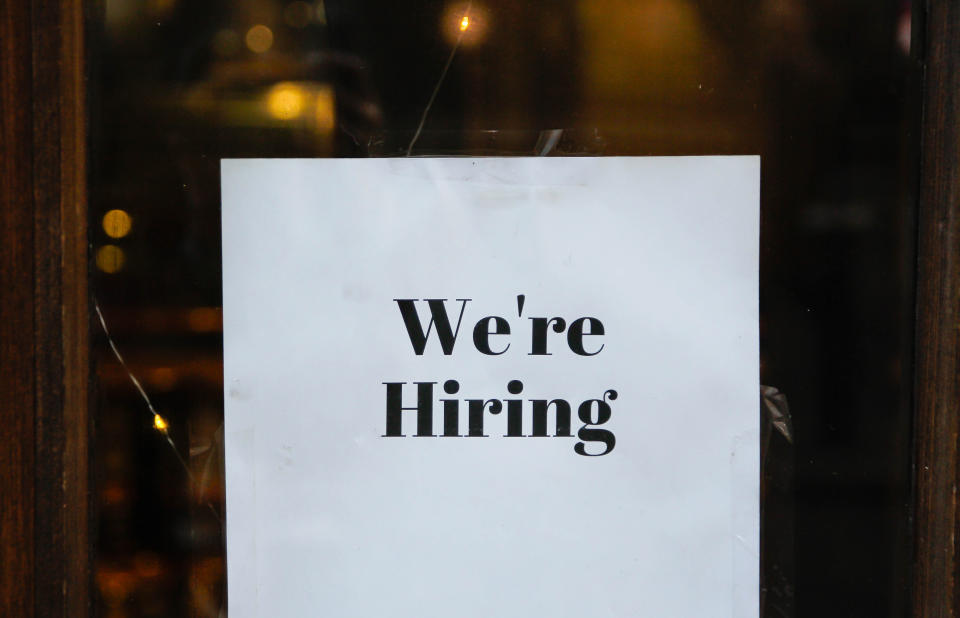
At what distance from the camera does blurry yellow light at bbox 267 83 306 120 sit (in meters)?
0.94

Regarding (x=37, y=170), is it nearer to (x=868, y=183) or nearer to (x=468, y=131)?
(x=468, y=131)

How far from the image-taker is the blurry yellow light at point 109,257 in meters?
0.94

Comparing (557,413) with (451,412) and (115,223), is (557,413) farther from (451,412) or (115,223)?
(115,223)

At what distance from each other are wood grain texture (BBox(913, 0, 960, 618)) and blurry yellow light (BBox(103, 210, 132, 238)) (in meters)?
0.86

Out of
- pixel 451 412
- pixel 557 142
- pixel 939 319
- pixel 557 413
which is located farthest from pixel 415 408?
pixel 939 319

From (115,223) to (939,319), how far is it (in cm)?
88

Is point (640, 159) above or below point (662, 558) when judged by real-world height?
above

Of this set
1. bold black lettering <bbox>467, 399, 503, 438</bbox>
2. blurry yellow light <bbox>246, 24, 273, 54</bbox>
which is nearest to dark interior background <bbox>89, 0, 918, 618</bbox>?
blurry yellow light <bbox>246, 24, 273, 54</bbox>

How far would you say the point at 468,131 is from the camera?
944 mm

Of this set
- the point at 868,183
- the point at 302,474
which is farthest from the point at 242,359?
the point at 868,183

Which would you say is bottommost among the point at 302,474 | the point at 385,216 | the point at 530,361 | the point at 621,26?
the point at 302,474

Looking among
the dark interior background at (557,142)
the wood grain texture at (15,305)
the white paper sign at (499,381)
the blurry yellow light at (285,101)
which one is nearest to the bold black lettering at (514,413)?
the white paper sign at (499,381)

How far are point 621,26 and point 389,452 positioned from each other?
0.53 metres

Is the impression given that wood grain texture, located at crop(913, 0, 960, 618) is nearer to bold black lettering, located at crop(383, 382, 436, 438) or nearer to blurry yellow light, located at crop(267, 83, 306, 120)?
bold black lettering, located at crop(383, 382, 436, 438)
